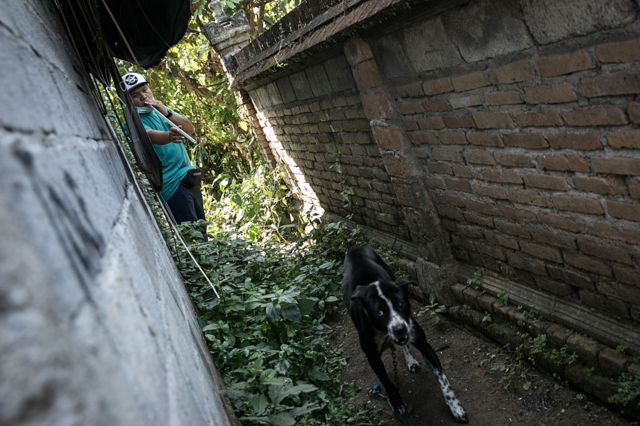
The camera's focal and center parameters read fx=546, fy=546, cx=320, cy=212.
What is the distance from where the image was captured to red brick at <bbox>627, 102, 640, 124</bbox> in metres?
2.45

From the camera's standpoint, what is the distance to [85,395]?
0.44 m

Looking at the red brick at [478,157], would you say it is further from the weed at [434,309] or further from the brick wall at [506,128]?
the weed at [434,309]

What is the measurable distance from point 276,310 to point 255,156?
724 centimetres

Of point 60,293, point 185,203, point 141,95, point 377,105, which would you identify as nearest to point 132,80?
point 141,95

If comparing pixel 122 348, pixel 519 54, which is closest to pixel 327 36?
pixel 519 54

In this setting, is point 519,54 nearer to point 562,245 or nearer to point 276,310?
point 562,245

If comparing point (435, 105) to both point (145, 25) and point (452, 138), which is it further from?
point (145, 25)

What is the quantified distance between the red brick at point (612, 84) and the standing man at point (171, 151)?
3.91 metres

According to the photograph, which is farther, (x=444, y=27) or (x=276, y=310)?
Answer: (x=276, y=310)

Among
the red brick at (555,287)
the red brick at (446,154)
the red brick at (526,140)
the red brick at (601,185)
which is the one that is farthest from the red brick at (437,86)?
the red brick at (555,287)

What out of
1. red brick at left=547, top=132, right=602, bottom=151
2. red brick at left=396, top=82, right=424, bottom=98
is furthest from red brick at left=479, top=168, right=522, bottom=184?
red brick at left=396, top=82, right=424, bottom=98

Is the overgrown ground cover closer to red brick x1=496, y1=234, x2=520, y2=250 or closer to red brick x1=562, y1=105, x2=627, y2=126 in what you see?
red brick x1=496, y1=234, x2=520, y2=250

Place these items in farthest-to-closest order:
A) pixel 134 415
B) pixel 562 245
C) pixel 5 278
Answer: pixel 562 245 < pixel 134 415 < pixel 5 278

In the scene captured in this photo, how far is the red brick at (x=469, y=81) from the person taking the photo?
10.8 ft
